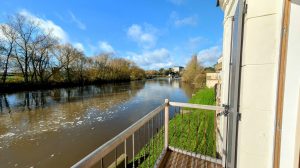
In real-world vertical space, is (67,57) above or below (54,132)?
above

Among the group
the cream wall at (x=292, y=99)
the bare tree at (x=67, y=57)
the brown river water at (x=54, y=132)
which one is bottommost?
the brown river water at (x=54, y=132)

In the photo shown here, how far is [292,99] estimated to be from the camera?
101 centimetres

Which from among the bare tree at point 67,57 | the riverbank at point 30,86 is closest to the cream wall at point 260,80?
the riverbank at point 30,86

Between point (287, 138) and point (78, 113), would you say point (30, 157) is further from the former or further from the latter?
point (287, 138)

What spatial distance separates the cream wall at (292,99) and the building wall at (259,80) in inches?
7.2

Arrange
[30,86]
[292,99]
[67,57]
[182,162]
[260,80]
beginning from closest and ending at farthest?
1. [292,99]
2. [260,80]
3. [182,162]
4. [30,86]
5. [67,57]

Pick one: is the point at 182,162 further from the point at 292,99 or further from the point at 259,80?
the point at 292,99

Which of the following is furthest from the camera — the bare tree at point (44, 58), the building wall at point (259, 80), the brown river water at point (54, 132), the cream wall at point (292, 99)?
the bare tree at point (44, 58)

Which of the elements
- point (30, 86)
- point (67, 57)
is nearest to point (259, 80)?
point (30, 86)

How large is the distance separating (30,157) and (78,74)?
94.7ft

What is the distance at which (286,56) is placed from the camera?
42.8 inches

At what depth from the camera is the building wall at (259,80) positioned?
1284mm

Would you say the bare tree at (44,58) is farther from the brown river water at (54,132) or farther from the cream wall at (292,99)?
the cream wall at (292,99)

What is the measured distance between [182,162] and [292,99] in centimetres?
233
